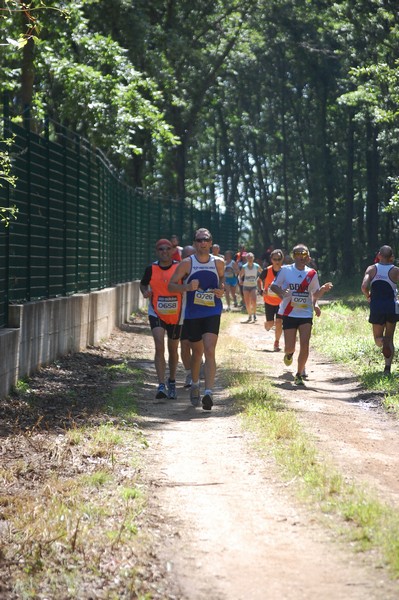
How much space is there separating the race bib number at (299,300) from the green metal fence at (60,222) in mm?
3156

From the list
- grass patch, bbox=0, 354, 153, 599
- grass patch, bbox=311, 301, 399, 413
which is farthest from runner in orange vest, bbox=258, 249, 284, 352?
grass patch, bbox=0, 354, 153, 599

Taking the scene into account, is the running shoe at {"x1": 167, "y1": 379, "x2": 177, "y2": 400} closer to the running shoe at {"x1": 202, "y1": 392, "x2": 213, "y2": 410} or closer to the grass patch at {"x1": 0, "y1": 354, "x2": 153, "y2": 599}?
the running shoe at {"x1": 202, "y1": 392, "x2": 213, "y2": 410}

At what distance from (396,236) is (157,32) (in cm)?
2993

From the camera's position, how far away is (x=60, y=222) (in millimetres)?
17125

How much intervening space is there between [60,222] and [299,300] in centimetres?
365

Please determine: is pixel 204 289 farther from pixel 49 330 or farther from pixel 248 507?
pixel 248 507

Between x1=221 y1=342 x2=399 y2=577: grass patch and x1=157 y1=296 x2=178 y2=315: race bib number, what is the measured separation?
61.7 inches

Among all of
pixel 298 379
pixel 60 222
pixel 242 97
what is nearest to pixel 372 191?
pixel 242 97

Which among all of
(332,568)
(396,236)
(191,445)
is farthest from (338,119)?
(332,568)

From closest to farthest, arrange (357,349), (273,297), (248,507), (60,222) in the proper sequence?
(248,507), (60,222), (357,349), (273,297)

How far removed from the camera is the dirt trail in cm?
609

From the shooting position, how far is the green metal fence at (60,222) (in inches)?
544

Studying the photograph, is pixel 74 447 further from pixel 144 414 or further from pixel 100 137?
pixel 100 137

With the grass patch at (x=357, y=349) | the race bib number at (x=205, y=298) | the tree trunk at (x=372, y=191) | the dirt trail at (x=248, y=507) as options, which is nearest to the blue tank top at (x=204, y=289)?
the race bib number at (x=205, y=298)
